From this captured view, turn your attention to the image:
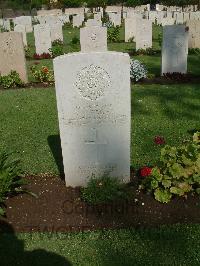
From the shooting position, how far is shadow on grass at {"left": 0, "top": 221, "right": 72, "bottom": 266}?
4137mm

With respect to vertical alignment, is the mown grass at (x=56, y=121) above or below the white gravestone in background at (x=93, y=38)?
below

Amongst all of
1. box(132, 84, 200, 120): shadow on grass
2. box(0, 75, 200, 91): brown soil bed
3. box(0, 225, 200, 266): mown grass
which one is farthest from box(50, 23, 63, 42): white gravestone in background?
box(0, 225, 200, 266): mown grass

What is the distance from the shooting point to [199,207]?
4902mm

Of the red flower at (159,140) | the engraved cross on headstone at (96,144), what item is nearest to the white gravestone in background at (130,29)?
the red flower at (159,140)

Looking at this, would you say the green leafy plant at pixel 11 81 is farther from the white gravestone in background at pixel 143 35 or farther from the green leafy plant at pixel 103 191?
the green leafy plant at pixel 103 191

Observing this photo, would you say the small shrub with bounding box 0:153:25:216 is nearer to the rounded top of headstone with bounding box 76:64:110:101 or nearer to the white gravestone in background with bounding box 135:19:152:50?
the rounded top of headstone with bounding box 76:64:110:101

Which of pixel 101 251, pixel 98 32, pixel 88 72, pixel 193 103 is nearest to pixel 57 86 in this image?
pixel 88 72

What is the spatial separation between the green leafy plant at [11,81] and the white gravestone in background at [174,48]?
4.79 meters

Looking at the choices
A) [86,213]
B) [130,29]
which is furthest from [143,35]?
[86,213]

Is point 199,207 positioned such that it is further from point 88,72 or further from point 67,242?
point 88,72

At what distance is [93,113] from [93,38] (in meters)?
9.17

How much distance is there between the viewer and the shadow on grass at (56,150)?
20.5ft

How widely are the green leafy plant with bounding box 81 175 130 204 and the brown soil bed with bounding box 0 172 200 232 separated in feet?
0.29

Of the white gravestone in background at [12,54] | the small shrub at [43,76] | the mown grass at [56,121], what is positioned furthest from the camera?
the small shrub at [43,76]
